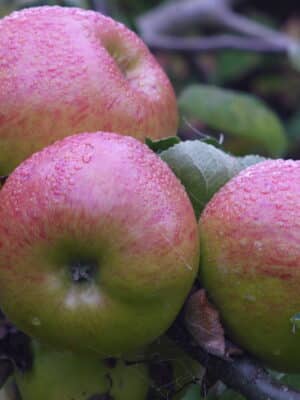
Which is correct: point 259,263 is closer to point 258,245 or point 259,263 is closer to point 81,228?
point 258,245

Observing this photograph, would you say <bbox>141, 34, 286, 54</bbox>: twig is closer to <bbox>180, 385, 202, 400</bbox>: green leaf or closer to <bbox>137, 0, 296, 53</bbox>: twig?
<bbox>137, 0, 296, 53</bbox>: twig

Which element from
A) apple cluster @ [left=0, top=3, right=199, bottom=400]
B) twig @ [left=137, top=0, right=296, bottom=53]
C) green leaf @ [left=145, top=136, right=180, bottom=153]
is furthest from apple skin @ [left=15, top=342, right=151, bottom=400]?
twig @ [left=137, top=0, right=296, bottom=53]

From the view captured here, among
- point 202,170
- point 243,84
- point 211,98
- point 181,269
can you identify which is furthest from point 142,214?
point 243,84

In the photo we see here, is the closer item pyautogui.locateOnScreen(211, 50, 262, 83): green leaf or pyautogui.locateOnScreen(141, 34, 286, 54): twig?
pyautogui.locateOnScreen(141, 34, 286, 54): twig

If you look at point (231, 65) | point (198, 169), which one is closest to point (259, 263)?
point (198, 169)

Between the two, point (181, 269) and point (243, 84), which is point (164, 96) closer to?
point (181, 269)

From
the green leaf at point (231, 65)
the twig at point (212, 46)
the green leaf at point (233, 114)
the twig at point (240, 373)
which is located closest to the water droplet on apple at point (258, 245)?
the twig at point (240, 373)
